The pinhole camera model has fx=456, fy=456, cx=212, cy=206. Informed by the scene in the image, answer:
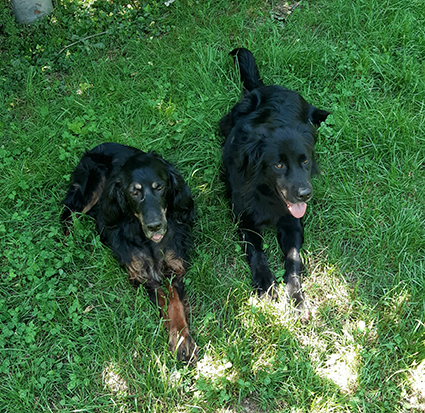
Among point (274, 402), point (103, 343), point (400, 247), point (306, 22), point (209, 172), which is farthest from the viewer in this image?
point (306, 22)

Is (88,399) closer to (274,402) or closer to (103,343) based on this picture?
(103,343)

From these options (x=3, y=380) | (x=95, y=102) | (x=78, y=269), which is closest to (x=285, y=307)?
(x=78, y=269)

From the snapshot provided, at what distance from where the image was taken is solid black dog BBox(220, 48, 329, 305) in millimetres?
2916

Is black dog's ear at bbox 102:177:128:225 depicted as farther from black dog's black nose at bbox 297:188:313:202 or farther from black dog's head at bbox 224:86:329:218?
black dog's black nose at bbox 297:188:313:202

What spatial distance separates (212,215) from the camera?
3496 millimetres

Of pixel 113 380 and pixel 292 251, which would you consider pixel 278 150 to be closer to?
pixel 292 251

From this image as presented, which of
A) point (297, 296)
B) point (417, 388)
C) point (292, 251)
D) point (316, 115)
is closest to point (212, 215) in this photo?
point (292, 251)

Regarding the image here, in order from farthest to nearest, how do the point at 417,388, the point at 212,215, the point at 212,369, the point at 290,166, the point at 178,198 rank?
the point at 212,215, the point at 178,198, the point at 290,166, the point at 212,369, the point at 417,388

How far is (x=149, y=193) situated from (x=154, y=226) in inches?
8.5

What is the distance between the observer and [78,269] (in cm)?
325

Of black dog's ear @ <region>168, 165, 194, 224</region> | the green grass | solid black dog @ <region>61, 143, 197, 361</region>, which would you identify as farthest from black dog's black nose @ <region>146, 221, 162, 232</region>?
the green grass

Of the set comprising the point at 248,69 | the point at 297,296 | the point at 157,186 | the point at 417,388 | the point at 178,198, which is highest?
the point at 157,186

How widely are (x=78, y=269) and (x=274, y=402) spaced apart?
1607 mm

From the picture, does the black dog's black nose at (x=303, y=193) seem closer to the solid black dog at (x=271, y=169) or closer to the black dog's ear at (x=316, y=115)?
the solid black dog at (x=271, y=169)
